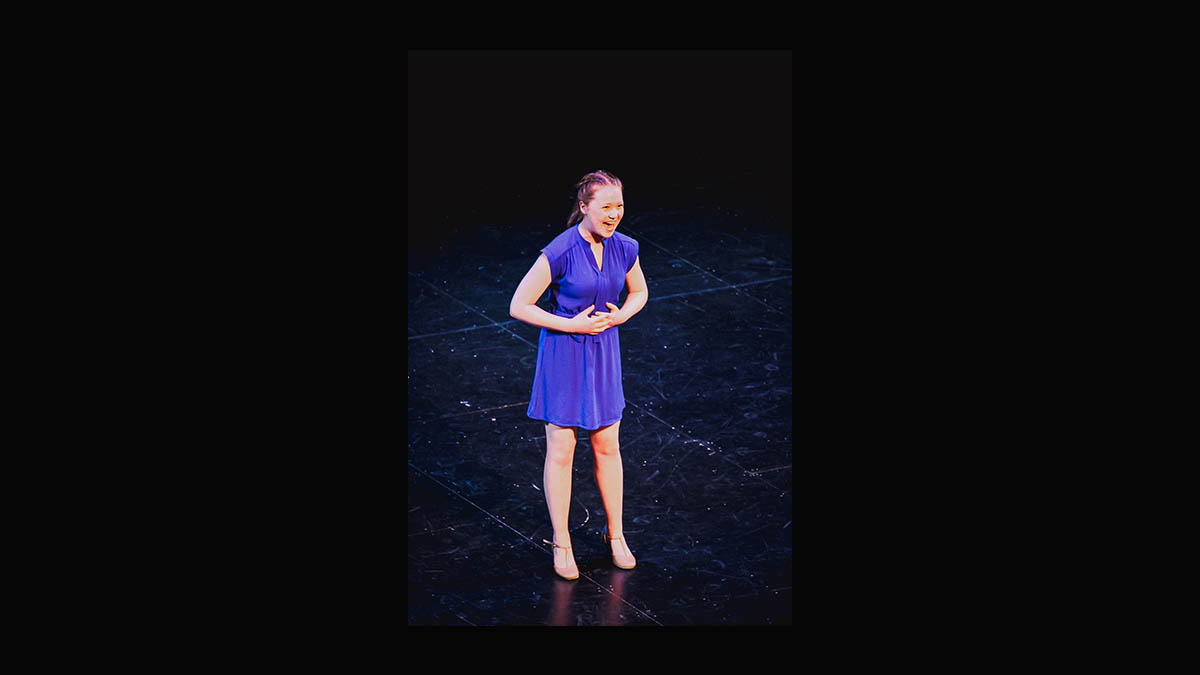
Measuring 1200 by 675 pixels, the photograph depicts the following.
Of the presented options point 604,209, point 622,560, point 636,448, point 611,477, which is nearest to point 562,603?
point 622,560

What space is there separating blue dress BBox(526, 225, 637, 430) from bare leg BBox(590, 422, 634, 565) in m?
0.09

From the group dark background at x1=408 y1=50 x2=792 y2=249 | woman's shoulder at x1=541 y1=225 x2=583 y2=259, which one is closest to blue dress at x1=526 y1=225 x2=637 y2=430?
woman's shoulder at x1=541 y1=225 x2=583 y2=259

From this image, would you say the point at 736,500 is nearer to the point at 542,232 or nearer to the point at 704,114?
the point at 542,232

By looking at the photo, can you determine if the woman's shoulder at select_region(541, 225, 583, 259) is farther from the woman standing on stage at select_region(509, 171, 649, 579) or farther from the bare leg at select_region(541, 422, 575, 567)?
the bare leg at select_region(541, 422, 575, 567)

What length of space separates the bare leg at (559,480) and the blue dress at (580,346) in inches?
2.9

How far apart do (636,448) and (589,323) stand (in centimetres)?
139

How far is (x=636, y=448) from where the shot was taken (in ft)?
21.4

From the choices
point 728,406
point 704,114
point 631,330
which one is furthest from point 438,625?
point 704,114

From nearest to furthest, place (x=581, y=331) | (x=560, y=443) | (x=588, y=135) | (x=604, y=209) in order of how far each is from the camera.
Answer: (x=604, y=209)
(x=581, y=331)
(x=560, y=443)
(x=588, y=135)

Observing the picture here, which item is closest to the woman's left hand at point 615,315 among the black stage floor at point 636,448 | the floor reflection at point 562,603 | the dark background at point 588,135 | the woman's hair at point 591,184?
the woman's hair at point 591,184

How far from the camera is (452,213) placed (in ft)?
31.7

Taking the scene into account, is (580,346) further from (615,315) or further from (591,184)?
(591,184)

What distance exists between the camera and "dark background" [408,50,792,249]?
9852 mm

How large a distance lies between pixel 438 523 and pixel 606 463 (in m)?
0.83
